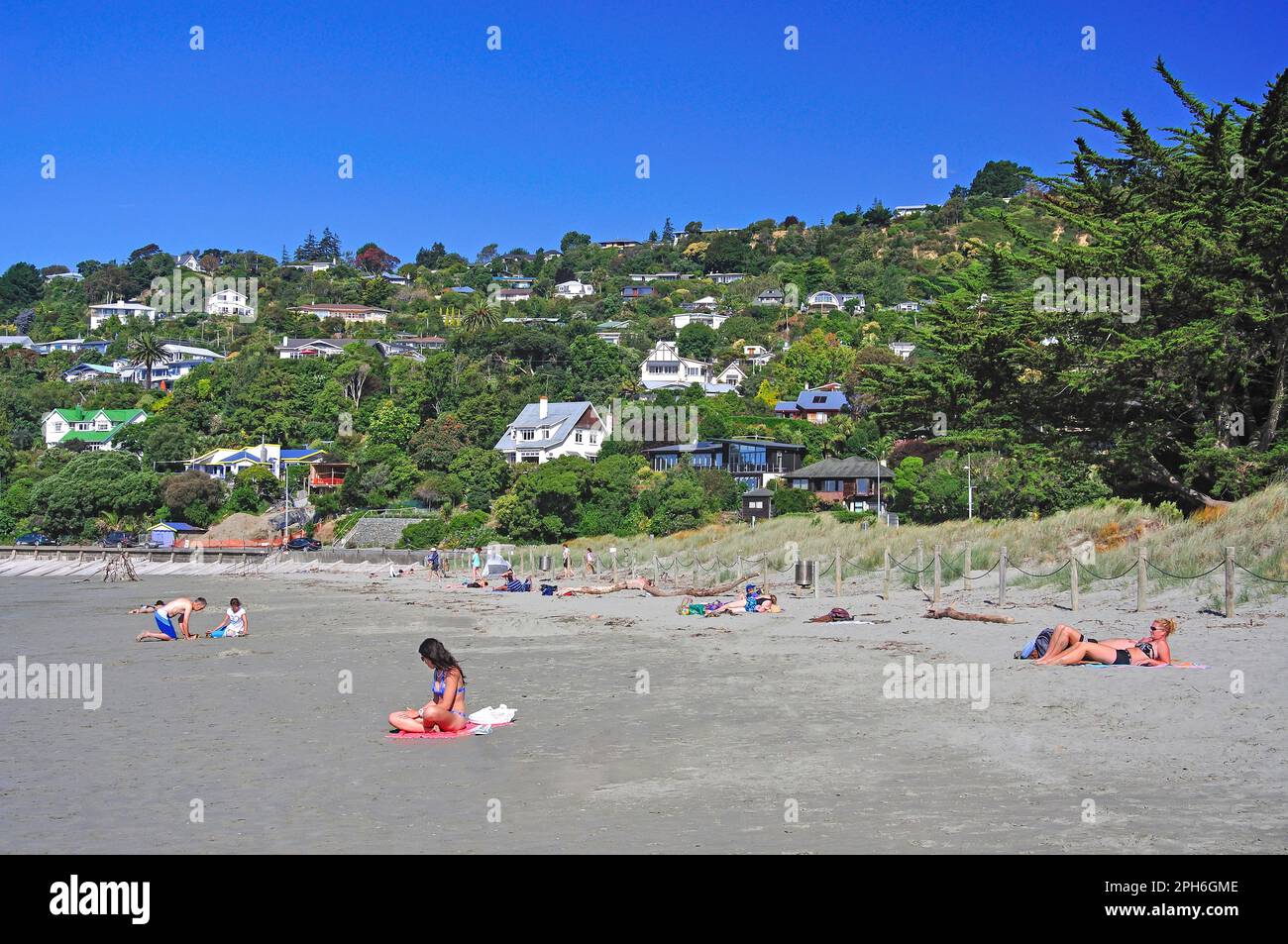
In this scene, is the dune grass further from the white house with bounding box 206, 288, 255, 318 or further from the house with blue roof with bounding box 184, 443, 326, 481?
the white house with bounding box 206, 288, 255, 318

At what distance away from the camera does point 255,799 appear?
301 inches

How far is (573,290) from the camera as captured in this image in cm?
17962

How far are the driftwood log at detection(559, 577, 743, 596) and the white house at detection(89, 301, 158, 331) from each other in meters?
147

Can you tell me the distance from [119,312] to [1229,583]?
17580cm

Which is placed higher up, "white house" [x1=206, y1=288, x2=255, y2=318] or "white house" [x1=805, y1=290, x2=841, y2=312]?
"white house" [x1=206, y1=288, x2=255, y2=318]

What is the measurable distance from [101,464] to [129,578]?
2952 centimetres

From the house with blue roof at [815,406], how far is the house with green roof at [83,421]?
55897mm

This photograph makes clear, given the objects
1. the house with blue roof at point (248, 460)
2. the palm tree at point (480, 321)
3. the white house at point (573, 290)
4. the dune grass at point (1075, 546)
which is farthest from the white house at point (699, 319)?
the dune grass at point (1075, 546)

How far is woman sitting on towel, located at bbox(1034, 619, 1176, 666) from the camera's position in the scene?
451 inches

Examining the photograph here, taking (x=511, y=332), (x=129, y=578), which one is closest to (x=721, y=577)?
(x=129, y=578)

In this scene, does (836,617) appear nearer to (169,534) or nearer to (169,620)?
(169,620)

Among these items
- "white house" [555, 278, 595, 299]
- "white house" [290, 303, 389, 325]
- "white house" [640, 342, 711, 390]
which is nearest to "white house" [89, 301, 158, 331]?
"white house" [290, 303, 389, 325]
